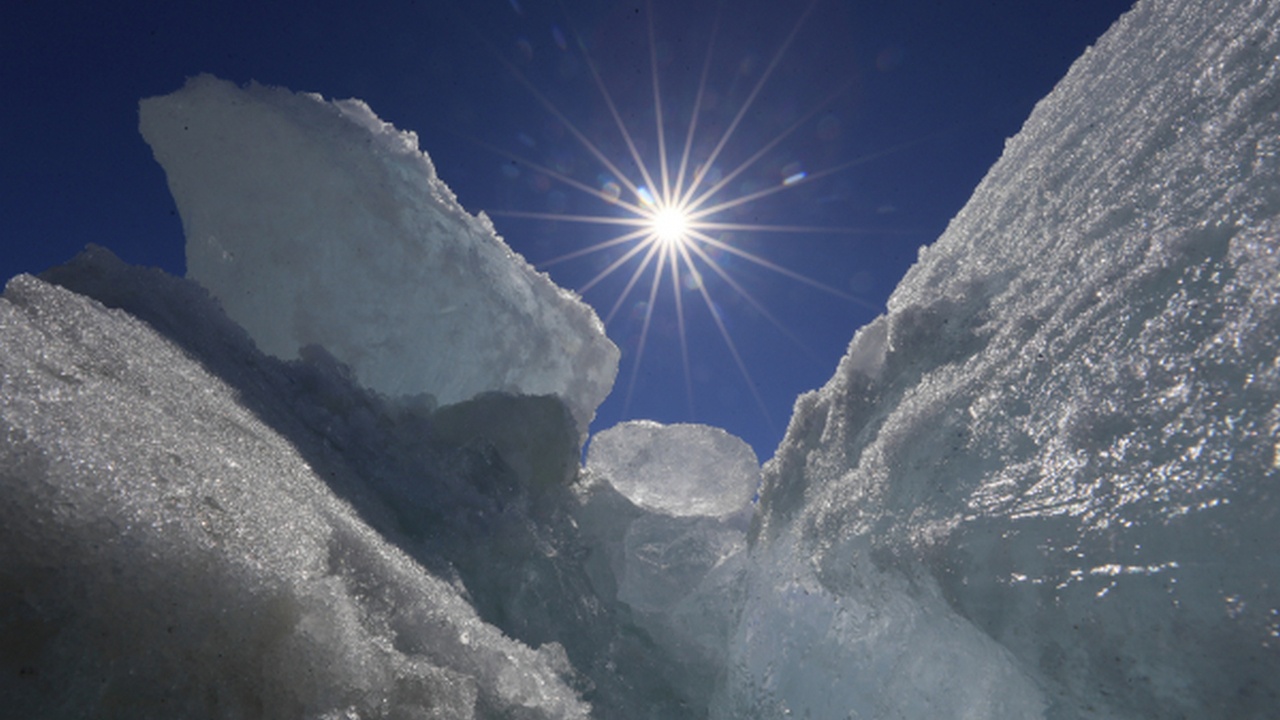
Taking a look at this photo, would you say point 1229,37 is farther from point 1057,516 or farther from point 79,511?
point 79,511

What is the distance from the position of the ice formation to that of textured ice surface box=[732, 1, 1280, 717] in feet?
0.03

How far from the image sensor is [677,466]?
5.65 meters

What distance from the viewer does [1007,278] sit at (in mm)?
2789

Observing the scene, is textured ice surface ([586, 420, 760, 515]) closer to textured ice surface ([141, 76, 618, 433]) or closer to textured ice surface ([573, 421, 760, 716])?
textured ice surface ([573, 421, 760, 716])

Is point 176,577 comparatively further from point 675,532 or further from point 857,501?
point 675,532

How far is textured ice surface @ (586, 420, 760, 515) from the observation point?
5.38 metres

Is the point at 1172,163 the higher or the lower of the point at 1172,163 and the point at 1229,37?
the lower

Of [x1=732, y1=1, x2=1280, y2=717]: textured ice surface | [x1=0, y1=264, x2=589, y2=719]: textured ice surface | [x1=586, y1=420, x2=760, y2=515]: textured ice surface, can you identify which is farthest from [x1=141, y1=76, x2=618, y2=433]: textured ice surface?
[x1=732, y1=1, x2=1280, y2=717]: textured ice surface

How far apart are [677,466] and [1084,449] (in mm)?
3963

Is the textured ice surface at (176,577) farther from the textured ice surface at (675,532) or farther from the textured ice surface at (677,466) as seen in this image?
the textured ice surface at (677,466)

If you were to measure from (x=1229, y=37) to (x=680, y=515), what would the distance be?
4097 mm

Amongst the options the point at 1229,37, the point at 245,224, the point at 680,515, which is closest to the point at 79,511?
the point at 1229,37

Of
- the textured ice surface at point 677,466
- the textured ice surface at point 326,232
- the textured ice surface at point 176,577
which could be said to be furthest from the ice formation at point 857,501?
the textured ice surface at point 326,232

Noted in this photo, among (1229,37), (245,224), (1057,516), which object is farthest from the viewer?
(245,224)
